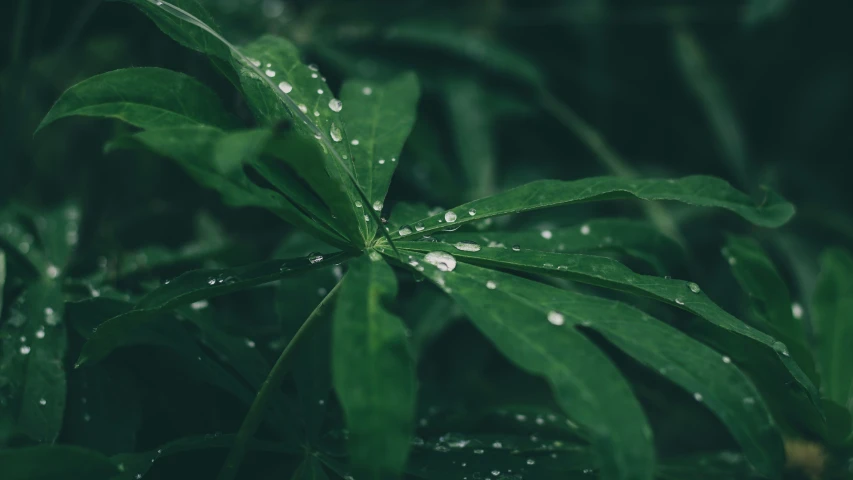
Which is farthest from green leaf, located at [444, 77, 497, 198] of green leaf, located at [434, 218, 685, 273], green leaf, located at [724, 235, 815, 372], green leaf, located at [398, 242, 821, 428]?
green leaf, located at [398, 242, 821, 428]

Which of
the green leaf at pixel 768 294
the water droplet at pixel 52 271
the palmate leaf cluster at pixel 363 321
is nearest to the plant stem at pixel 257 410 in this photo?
Answer: the palmate leaf cluster at pixel 363 321

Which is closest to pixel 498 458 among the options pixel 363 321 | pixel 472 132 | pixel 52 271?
pixel 363 321

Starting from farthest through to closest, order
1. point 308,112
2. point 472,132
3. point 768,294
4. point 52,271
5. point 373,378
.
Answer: point 472,132 → point 52,271 → point 768,294 → point 308,112 → point 373,378

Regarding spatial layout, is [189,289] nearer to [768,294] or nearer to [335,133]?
[335,133]

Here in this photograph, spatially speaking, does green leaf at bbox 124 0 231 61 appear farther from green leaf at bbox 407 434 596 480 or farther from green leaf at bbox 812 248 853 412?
green leaf at bbox 812 248 853 412

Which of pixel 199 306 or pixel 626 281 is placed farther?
pixel 199 306

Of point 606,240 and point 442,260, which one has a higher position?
point 606,240

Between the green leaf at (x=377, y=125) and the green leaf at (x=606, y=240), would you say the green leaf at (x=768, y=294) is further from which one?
the green leaf at (x=377, y=125)
